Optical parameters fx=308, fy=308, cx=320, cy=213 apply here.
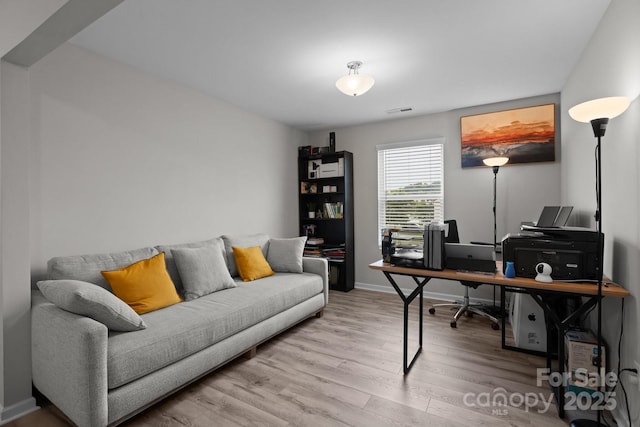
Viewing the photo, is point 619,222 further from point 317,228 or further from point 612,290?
point 317,228

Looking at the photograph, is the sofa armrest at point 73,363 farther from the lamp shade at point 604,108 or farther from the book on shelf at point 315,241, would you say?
the book on shelf at point 315,241

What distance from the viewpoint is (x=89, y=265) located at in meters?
2.27

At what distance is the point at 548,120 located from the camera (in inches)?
139

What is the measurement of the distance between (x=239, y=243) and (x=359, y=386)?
2.03 meters

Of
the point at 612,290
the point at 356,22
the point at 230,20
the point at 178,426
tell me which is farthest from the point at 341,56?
the point at 178,426

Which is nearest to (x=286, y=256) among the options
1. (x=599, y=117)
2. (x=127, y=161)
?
(x=127, y=161)

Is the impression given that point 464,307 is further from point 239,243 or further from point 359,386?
point 239,243

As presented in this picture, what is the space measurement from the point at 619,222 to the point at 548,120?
7.05ft

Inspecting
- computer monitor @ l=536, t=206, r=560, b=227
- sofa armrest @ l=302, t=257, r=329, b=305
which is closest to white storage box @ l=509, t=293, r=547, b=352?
computer monitor @ l=536, t=206, r=560, b=227

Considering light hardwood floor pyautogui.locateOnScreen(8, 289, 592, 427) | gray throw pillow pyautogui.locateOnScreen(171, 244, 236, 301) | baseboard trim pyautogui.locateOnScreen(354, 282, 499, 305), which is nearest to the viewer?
light hardwood floor pyautogui.locateOnScreen(8, 289, 592, 427)

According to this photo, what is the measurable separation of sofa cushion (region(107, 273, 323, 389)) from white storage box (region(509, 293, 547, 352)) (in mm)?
1976

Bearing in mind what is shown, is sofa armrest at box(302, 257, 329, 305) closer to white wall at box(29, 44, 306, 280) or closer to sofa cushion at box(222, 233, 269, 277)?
sofa cushion at box(222, 233, 269, 277)

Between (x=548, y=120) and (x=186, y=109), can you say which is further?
(x=548, y=120)

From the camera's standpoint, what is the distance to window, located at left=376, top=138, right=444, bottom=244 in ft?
13.9
